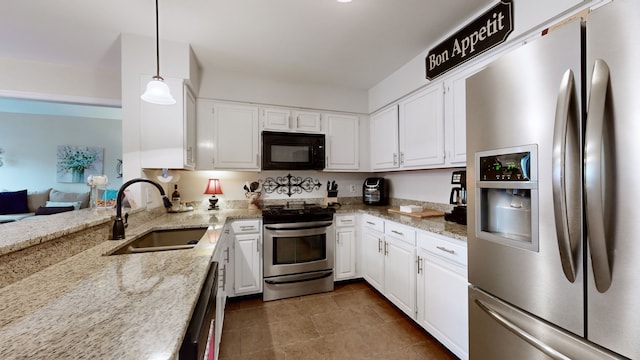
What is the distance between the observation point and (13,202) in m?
4.05

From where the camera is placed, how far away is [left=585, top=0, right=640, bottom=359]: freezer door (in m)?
0.69

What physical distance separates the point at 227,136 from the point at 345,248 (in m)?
1.84

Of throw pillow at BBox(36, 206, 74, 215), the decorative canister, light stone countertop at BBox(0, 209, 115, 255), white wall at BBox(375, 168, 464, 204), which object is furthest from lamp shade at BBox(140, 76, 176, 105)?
throw pillow at BBox(36, 206, 74, 215)

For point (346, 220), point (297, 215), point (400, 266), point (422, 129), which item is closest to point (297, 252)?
point (297, 215)

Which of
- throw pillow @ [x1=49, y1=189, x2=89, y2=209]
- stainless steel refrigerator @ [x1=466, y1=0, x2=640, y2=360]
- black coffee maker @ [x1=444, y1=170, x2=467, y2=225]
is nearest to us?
stainless steel refrigerator @ [x1=466, y1=0, x2=640, y2=360]

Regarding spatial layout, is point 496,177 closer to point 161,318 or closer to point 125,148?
point 161,318

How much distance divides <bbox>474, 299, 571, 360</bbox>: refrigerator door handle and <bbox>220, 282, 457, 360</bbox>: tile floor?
81cm

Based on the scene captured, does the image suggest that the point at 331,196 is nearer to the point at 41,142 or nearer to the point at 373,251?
the point at 373,251

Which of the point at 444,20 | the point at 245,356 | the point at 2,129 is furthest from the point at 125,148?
the point at 2,129

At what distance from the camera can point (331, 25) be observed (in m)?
1.86

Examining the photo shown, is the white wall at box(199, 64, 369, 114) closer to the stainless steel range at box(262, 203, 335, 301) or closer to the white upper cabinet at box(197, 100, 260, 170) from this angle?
the white upper cabinet at box(197, 100, 260, 170)

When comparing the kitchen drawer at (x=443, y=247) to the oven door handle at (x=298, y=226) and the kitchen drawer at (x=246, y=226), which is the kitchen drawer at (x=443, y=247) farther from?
the kitchen drawer at (x=246, y=226)

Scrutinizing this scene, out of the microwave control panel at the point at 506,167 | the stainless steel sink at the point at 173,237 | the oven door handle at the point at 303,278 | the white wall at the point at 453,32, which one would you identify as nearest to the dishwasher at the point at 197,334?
the stainless steel sink at the point at 173,237

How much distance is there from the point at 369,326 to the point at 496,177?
1.59 meters
